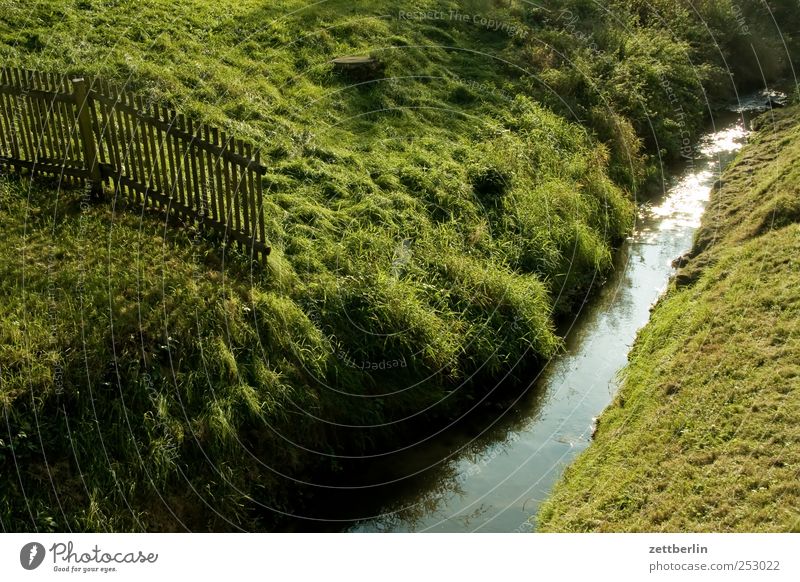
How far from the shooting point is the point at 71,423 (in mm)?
9031

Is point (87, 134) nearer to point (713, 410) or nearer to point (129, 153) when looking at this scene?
point (129, 153)

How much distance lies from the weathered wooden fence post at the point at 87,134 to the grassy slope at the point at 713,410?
776cm

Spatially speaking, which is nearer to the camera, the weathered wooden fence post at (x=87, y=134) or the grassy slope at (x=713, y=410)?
the grassy slope at (x=713, y=410)

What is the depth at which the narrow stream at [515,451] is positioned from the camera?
10.3 m

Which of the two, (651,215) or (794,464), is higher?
(794,464)

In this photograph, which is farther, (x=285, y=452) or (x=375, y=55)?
(x=375, y=55)

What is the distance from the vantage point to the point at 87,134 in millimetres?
11750

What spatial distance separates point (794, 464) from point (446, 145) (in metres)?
9.75

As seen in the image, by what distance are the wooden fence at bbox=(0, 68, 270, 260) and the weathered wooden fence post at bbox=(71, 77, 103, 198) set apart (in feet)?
0.05

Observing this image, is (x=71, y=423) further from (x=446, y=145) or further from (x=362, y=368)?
(x=446, y=145)
